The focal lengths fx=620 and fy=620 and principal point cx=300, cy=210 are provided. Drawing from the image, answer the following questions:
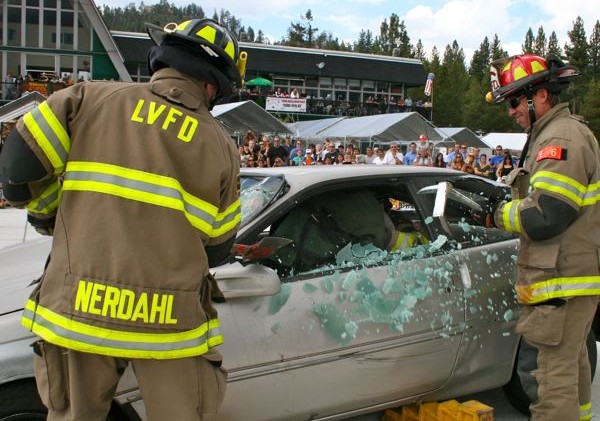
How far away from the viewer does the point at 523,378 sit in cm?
298

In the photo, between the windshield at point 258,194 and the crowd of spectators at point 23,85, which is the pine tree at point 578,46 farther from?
the windshield at point 258,194

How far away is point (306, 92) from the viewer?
39781 millimetres

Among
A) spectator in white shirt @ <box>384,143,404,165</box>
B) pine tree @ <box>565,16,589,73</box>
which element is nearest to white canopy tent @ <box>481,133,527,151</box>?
spectator in white shirt @ <box>384,143,404,165</box>

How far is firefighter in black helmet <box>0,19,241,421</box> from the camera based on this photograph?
169cm

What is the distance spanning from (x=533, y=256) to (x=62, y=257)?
1.99 metres

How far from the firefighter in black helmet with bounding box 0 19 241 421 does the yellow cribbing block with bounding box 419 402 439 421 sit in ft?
5.14

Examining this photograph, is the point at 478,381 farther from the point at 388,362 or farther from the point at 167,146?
the point at 167,146

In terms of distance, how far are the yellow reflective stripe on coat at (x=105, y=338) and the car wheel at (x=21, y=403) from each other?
53cm

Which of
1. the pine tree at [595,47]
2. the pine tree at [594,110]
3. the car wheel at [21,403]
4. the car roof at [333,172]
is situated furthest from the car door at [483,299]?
the pine tree at [595,47]

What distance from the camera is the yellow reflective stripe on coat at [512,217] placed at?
273 cm

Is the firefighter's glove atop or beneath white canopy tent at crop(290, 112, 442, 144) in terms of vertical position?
atop

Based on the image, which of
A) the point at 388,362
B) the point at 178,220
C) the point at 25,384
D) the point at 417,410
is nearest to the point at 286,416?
the point at 388,362

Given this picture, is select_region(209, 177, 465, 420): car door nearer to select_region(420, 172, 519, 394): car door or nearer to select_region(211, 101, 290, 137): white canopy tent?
select_region(420, 172, 519, 394): car door

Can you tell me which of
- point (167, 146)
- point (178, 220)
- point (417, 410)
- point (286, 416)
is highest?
point (167, 146)
